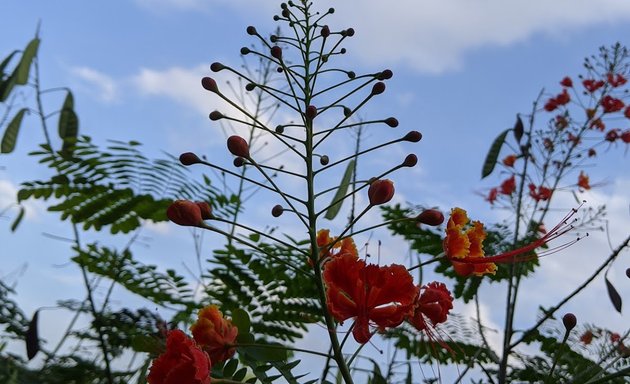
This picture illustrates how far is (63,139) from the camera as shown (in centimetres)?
252

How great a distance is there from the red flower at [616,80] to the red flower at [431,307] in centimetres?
261

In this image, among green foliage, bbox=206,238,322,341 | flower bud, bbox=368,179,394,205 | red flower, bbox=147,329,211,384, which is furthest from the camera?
green foliage, bbox=206,238,322,341

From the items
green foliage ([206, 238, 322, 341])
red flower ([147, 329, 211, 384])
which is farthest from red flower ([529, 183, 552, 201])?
red flower ([147, 329, 211, 384])

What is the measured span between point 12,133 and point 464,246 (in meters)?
1.84

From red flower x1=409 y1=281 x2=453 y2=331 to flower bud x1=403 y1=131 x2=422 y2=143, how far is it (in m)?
0.25

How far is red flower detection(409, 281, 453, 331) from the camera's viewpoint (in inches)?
47.9

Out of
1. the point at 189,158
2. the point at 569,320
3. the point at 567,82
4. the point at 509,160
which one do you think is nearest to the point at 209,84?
the point at 189,158

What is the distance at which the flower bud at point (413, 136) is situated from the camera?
1.27m

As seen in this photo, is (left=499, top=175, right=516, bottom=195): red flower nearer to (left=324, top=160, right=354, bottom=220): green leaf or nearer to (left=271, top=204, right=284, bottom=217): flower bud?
(left=324, top=160, right=354, bottom=220): green leaf

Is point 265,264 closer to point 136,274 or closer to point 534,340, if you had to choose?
point 136,274

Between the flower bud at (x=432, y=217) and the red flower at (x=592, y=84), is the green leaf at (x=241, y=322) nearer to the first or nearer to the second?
the flower bud at (x=432, y=217)

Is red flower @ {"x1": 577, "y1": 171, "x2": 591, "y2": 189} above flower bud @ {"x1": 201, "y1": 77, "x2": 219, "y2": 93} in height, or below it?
above

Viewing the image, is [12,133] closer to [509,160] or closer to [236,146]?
[236,146]

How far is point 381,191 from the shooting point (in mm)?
1175
